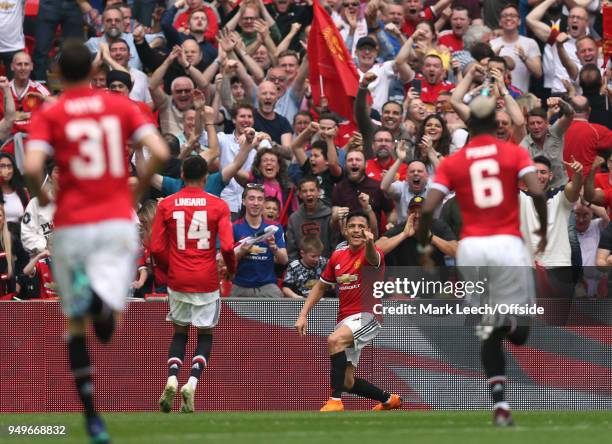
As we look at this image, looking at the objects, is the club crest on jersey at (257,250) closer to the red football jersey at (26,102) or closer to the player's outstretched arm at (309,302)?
the player's outstretched arm at (309,302)

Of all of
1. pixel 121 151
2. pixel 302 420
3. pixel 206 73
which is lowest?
pixel 302 420

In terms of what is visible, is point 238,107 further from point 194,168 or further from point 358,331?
point 358,331

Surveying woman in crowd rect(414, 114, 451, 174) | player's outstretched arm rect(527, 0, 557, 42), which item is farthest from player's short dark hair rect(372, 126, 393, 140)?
player's outstretched arm rect(527, 0, 557, 42)

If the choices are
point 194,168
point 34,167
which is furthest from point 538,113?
point 34,167

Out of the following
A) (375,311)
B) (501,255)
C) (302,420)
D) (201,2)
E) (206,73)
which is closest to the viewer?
(501,255)

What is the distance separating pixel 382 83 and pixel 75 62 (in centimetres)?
1141

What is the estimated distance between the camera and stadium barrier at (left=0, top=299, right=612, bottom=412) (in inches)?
664

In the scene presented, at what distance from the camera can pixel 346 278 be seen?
52.2 ft

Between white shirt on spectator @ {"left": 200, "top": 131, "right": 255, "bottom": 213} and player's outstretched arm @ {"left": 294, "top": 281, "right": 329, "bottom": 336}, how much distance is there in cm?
302

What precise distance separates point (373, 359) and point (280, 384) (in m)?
1.10

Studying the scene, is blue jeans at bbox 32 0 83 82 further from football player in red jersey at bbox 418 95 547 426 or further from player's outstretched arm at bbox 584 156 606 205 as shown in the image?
football player in red jersey at bbox 418 95 547 426

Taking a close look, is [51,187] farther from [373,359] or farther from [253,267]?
[373,359]

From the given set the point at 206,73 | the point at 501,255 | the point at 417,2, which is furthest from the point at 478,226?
the point at 417,2

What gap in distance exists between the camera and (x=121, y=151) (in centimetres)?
1015
